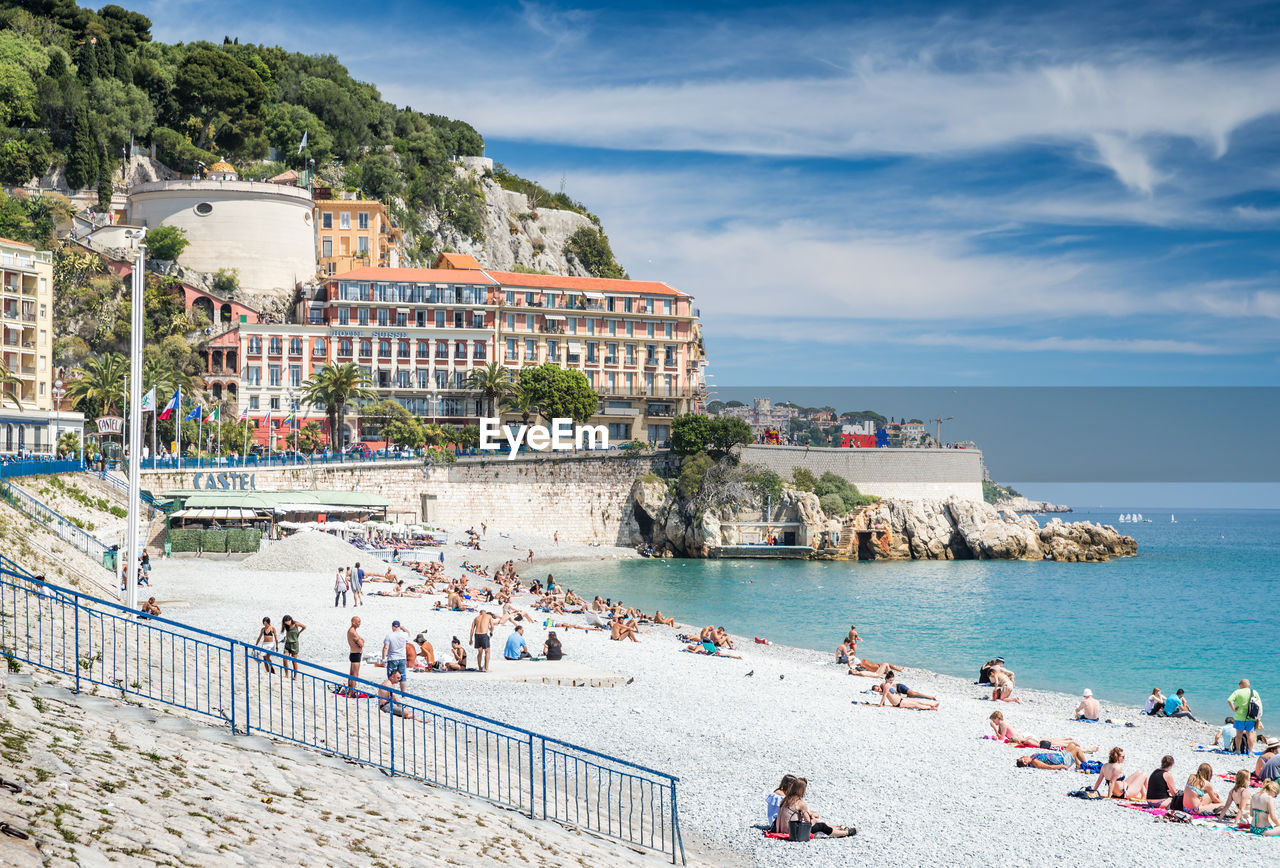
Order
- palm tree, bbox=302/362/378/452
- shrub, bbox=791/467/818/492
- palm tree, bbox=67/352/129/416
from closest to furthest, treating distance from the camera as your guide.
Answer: palm tree, bbox=67/352/129/416 < palm tree, bbox=302/362/378/452 < shrub, bbox=791/467/818/492

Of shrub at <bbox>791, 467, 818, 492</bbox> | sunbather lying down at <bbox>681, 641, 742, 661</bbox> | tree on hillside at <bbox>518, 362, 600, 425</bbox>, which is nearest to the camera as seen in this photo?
sunbather lying down at <bbox>681, 641, 742, 661</bbox>

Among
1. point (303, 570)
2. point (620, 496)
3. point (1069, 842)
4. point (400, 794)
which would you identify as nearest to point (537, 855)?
point (400, 794)

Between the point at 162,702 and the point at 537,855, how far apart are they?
5.17 metres

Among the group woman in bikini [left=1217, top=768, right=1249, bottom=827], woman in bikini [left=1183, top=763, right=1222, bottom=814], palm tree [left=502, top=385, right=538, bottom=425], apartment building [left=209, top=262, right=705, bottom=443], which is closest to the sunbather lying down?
woman in bikini [left=1183, top=763, right=1222, bottom=814]

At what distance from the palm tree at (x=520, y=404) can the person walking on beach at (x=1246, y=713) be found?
5892 cm

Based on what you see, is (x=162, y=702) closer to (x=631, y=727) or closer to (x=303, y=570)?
(x=631, y=727)

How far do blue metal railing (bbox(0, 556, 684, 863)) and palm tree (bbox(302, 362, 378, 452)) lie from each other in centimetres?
5673

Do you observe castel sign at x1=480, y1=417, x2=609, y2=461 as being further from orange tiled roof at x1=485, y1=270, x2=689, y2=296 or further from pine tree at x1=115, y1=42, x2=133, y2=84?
pine tree at x1=115, y1=42, x2=133, y2=84

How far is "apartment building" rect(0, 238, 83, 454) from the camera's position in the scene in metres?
59.8

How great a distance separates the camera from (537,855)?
11.0 meters

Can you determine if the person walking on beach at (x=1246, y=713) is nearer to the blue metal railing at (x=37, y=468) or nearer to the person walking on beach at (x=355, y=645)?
the person walking on beach at (x=355, y=645)

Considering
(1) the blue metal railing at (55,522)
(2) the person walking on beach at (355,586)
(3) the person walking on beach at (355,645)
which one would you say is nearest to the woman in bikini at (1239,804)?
(3) the person walking on beach at (355,645)

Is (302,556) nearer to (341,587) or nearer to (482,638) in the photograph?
(341,587)

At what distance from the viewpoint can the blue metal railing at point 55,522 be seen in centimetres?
3059
